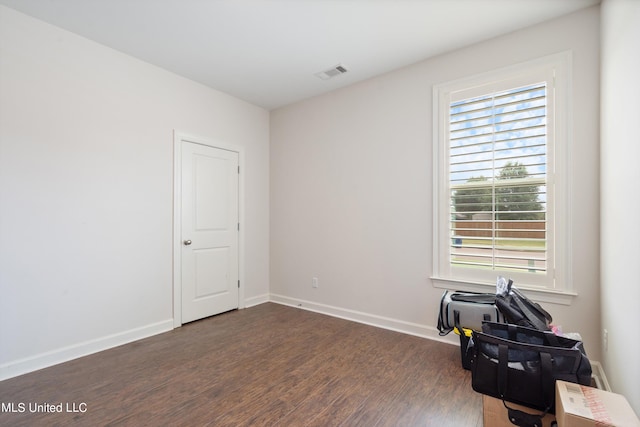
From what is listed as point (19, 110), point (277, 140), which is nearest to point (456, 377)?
point (277, 140)

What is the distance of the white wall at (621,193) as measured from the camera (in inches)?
58.9

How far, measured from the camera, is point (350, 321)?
Answer: 3.58m

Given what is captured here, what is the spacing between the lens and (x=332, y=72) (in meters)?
3.38

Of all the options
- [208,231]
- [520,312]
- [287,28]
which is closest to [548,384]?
[520,312]

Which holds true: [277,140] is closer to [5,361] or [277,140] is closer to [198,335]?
[198,335]

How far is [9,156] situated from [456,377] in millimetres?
3818

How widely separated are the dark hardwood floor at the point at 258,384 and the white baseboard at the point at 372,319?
0.10 m

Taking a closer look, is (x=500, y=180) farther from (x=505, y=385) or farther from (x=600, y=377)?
(x=505, y=385)

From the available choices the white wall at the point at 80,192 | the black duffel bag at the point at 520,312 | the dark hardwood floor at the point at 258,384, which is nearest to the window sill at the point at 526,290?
the black duffel bag at the point at 520,312

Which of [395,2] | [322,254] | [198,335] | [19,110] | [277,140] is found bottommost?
[198,335]

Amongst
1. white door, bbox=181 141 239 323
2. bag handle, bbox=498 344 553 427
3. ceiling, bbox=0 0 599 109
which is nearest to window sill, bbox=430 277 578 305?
bag handle, bbox=498 344 553 427

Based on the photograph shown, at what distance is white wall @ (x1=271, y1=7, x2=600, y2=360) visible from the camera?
93.0 inches

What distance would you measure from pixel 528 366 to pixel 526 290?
4.09ft

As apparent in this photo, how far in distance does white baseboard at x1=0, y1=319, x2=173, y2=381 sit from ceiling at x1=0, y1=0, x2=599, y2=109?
274 centimetres
